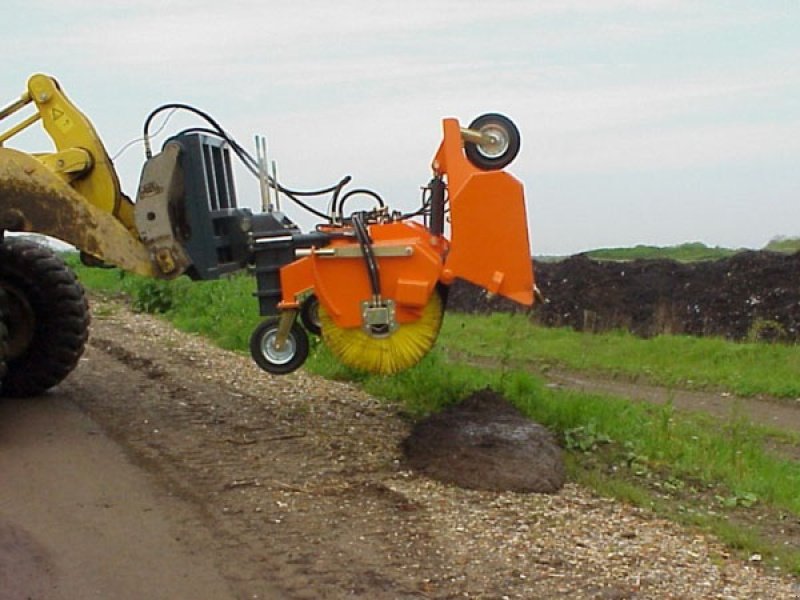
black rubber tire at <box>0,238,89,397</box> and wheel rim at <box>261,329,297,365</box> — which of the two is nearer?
wheel rim at <box>261,329,297,365</box>

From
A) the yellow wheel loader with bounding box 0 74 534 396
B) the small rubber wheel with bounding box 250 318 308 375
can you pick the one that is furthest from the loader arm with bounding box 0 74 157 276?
the small rubber wheel with bounding box 250 318 308 375

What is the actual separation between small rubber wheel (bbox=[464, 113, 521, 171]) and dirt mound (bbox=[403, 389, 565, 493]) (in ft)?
5.06

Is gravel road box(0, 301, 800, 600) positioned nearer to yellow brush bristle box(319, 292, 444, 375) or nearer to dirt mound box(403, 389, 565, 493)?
dirt mound box(403, 389, 565, 493)

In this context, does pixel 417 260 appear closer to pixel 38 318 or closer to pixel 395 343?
pixel 395 343

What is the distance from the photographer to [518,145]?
7875 millimetres

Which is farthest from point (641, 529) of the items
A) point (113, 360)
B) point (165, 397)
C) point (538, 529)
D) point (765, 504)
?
point (113, 360)

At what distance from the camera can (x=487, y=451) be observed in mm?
7664

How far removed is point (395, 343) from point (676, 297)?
486 inches

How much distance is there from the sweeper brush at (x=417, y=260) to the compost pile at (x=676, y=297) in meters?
10.1

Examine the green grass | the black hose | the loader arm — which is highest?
the loader arm

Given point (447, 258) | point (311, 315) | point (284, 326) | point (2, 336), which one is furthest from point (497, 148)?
point (2, 336)

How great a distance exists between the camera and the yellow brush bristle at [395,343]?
7.86 m

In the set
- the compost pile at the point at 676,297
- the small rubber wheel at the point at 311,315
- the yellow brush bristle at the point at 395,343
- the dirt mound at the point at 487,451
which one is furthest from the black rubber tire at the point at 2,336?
the compost pile at the point at 676,297

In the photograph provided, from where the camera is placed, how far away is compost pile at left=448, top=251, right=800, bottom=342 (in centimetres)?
1805
